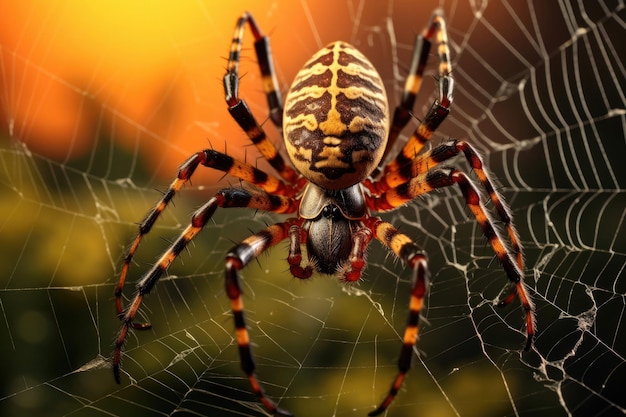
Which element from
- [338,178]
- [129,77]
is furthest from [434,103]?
[129,77]

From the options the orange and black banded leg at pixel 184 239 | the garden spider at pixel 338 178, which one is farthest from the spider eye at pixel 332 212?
the orange and black banded leg at pixel 184 239

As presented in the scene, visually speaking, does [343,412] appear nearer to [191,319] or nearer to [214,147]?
[191,319]

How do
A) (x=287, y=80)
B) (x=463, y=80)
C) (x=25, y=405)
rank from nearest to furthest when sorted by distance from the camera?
1. (x=25, y=405)
2. (x=287, y=80)
3. (x=463, y=80)

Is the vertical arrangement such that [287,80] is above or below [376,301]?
above

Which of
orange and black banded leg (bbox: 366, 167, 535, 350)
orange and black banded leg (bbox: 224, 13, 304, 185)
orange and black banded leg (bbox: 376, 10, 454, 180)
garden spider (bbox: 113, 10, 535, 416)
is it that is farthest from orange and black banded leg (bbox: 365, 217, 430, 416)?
orange and black banded leg (bbox: 224, 13, 304, 185)

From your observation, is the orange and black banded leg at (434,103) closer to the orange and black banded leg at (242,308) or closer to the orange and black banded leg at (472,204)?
the orange and black banded leg at (472,204)

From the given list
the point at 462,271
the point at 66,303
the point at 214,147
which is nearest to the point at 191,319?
the point at 66,303

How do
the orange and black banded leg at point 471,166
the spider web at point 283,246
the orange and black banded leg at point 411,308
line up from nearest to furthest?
the orange and black banded leg at point 411,308, the spider web at point 283,246, the orange and black banded leg at point 471,166
